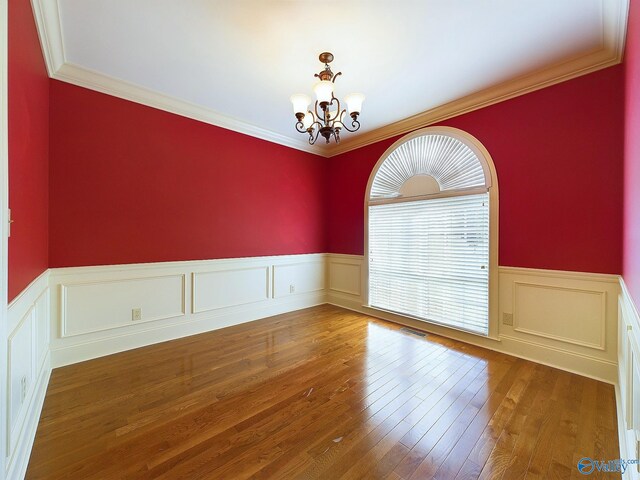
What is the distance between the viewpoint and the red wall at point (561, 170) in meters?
2.25

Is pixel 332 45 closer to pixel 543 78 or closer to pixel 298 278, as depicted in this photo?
pixel 543 78

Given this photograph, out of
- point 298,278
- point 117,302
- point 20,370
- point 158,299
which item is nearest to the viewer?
point 20,370

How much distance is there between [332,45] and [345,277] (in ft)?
10.6

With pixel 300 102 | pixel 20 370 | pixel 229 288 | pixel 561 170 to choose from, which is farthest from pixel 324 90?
pixel 229 288

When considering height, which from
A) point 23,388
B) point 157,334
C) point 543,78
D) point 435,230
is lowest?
point 157,334

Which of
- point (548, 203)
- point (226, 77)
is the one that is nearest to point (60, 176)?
point (226, 77)

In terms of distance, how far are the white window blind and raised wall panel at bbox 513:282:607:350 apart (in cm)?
33

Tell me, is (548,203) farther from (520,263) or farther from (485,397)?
(485,397)

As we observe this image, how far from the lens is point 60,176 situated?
2479 mm

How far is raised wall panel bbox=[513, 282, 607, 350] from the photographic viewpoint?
7.63 feet

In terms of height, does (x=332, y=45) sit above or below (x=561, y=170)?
above

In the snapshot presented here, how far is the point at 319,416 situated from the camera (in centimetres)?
180

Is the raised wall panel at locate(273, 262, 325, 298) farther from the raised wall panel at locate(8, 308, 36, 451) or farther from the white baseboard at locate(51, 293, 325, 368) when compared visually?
the raised wall panel at locate(8, 308, 36, 451)

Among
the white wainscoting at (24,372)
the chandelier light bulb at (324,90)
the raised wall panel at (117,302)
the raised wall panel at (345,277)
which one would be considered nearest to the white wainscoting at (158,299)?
the raised wall panel at (117,302)
